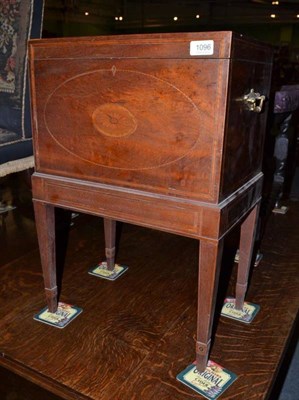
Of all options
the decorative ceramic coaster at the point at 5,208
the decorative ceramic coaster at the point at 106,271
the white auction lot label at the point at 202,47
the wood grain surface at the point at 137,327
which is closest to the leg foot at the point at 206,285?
the wood grain surface at the point at 137,327

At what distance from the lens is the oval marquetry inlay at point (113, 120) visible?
924 mm

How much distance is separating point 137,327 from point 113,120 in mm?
642

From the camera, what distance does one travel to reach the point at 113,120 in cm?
94

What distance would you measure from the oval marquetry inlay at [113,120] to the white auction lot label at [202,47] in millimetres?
202

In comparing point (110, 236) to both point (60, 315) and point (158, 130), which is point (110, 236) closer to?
point (60, 315)

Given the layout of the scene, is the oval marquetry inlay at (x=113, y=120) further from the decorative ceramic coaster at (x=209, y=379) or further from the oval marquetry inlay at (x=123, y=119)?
the decorative ceramic coaster at (x=209, y=379)

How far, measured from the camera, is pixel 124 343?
45.4 inches

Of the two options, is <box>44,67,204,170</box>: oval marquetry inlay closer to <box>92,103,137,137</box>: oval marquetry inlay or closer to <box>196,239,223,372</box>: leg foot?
<box>92,103,137,137</box>: oval marquetry inlay

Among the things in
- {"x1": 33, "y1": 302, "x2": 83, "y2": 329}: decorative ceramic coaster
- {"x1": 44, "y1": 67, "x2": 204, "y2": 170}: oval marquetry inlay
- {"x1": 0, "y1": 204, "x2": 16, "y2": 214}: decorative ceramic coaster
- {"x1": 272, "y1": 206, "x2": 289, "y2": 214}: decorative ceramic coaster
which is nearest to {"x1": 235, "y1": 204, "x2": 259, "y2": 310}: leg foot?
→ {"x1": 44, "y1": 67, "x2": 204, "y2": 170}: oval marquetry inlay

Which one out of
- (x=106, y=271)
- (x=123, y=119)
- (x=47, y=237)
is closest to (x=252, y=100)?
(x=123, y=119)

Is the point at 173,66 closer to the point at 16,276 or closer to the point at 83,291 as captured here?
the point at 83,291

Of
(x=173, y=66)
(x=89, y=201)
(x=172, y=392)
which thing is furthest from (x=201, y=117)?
(x=172, y=392)

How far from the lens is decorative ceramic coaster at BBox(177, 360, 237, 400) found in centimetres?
98

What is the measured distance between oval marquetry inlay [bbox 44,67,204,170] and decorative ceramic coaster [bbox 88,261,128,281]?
63 cm
